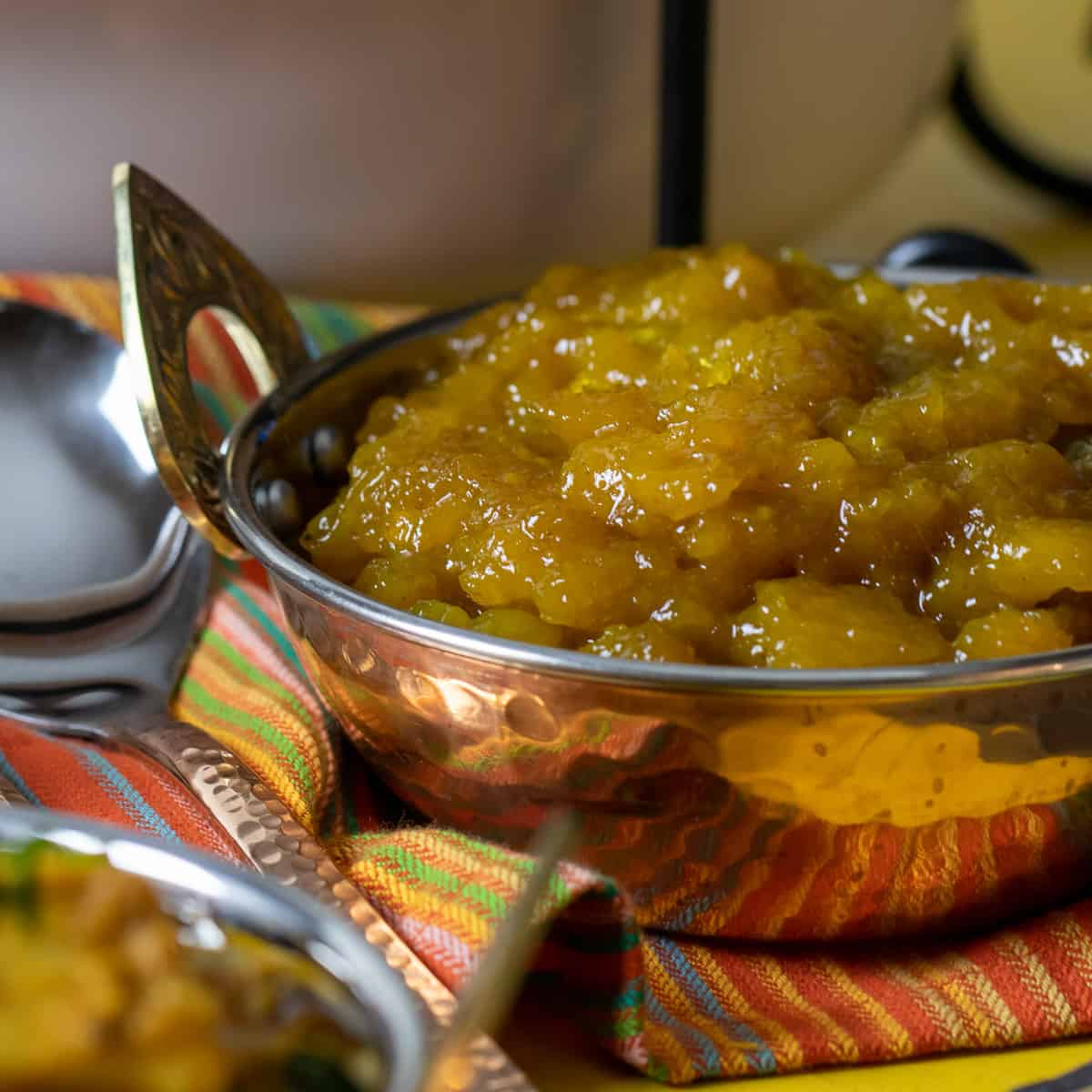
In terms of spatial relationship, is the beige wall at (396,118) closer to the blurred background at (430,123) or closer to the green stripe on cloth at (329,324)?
the blurred background at (430,123)

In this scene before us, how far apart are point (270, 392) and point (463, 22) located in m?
0.65

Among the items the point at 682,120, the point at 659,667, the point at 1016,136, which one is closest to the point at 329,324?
the point at 682,120

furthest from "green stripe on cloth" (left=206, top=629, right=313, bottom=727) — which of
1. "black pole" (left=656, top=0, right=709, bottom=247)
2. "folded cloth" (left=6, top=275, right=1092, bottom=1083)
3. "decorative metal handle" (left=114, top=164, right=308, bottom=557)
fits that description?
"black pole" (left=656, top=0, right=709, bottom=247)

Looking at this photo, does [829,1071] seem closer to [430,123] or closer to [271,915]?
[271,915]

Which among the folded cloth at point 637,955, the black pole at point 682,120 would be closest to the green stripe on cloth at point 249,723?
the folded cloth at point 637,955

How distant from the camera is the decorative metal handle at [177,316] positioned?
106 cm

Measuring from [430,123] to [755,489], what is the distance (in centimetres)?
98

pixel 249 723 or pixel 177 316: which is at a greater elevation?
pixel 177 316

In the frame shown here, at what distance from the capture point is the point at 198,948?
589 millimetres

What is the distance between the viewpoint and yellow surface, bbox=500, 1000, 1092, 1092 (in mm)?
783

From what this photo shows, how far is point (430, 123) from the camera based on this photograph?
66.9 inches

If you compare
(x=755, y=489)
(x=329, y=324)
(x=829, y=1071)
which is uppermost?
(x=755, y=489)

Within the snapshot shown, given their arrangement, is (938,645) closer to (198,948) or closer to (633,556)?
(633,556)

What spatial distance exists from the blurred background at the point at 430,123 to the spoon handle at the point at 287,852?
74 cm
